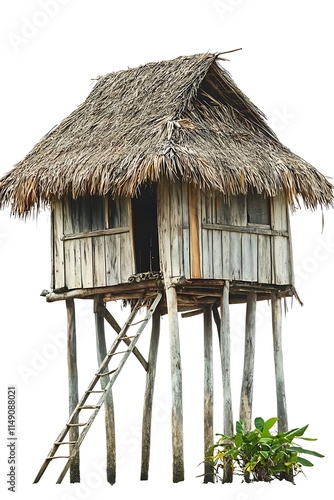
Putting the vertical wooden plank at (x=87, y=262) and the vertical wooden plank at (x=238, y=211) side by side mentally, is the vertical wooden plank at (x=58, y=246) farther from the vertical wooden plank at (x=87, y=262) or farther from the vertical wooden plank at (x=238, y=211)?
the vertical wooden plank at (x=238, y=211)

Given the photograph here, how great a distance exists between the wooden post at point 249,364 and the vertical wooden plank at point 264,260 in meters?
0.60

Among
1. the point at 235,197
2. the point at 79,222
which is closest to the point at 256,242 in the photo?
the point at 235,197

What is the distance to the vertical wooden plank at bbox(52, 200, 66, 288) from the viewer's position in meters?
33.0

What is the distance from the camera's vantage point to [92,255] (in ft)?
106

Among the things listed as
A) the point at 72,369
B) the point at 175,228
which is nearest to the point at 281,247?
the point at 175,228

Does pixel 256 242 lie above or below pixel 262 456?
above

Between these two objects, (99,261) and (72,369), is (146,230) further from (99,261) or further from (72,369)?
(72,369)

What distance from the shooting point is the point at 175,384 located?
31.2 meters

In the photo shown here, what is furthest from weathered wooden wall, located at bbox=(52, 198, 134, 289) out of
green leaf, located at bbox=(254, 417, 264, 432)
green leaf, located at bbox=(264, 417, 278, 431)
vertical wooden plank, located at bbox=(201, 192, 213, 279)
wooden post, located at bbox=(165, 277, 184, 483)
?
green leaf, located at bbox=(264, 417, 278, 431)

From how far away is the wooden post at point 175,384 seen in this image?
102 feet

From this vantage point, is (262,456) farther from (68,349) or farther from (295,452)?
(68,349)

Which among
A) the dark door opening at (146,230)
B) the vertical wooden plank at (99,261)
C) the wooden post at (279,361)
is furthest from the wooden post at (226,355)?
the dark door opening at (146,230)

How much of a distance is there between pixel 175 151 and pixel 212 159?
0.73 meters

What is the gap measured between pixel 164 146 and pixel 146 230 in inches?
138
